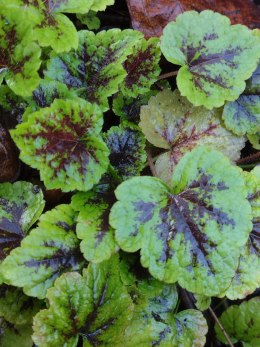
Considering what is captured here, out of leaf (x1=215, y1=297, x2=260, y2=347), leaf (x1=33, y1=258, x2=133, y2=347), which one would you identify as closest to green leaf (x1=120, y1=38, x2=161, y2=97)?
leaf (x1=33, y1=258, x2=133, y2=347)

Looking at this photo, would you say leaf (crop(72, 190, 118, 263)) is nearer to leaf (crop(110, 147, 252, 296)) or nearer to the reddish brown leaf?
leaf (crop(110, 147, 252, 296))

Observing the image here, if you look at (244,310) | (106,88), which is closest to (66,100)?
(106,88)

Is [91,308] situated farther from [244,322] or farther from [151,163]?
[244,322]

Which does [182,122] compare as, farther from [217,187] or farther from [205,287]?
[205,287]

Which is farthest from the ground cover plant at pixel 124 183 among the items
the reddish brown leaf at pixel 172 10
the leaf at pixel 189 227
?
the reddish brown leaf at pixel 172 10

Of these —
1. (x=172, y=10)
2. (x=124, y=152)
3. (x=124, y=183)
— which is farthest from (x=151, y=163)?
(x=172, y=10)

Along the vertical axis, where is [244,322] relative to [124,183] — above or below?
below
